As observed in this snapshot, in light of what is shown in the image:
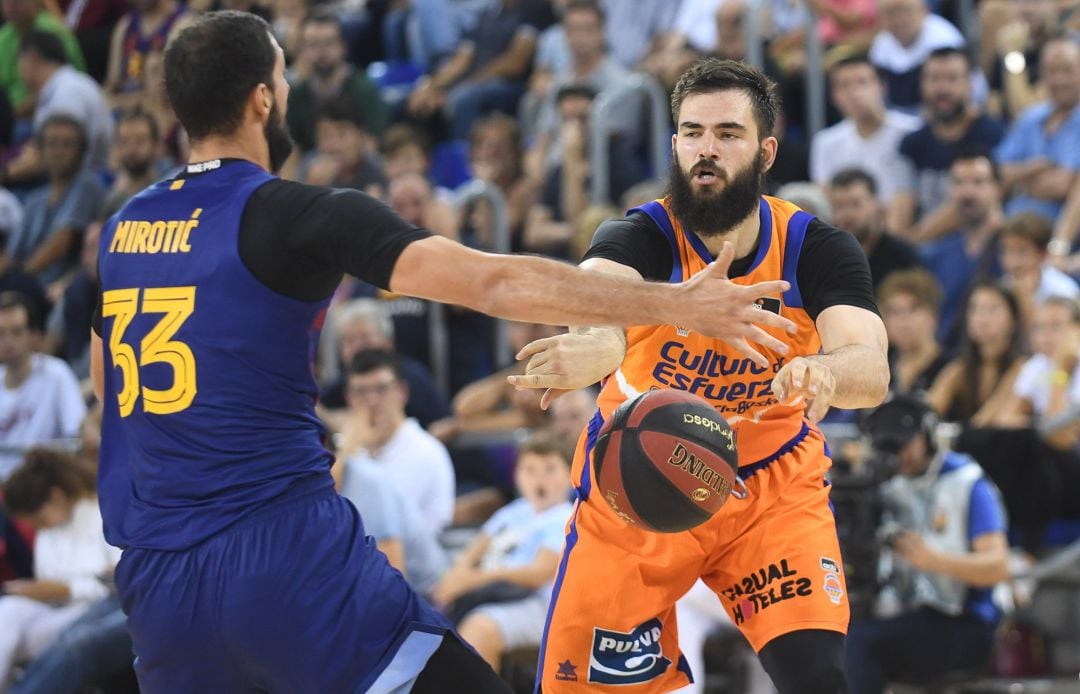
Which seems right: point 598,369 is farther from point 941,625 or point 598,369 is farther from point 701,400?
point 941,625

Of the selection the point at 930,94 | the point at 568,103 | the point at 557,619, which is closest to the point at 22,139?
the point at 568,103

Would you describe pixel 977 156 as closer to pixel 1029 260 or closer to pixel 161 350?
pixel 1029 260

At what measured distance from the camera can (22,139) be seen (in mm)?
14086

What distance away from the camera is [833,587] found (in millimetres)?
4883

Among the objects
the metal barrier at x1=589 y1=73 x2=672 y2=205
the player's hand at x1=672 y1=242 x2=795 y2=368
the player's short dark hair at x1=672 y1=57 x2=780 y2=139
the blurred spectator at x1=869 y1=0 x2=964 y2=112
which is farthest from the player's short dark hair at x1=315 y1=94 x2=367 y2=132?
the player's hand at x1=672 y1=242 x2=795 y2=368

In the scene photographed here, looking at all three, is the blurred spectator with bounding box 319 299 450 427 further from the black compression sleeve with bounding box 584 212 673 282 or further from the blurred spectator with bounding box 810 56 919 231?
the black compression sleeve with bounding box 584 212 673 282

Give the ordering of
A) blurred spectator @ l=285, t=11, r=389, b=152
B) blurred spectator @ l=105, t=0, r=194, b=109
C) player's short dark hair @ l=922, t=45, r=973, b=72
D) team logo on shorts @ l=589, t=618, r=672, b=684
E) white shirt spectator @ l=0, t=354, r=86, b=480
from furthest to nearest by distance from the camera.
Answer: blurred spectator @ l=105, t=0, r=194, b=109
blurred spectator @ l=285, t=11, r=389, b=152
white shirt spectator @ l=0, t=354, r=86, b=480
player's short dark hair @ l=922, t=45, r=973, b=72
team logo on shorts @ l=589, t=618, r=672, b=684

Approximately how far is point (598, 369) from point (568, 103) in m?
6.96

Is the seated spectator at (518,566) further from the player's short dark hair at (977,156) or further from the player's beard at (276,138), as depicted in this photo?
the player's beard at (276,138)

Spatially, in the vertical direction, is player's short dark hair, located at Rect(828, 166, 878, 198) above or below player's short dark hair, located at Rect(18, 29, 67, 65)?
below

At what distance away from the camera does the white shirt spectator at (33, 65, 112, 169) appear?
13.2 metres

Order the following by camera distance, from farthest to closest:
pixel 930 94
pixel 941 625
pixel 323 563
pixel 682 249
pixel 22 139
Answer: pixel 22 139
pixel 930 94
pixel 941 625
pixel 682 249
pixel 323 563

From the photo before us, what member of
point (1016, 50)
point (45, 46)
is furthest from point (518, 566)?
point (45, 46)

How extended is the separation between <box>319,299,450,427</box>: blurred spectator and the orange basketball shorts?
446cm
